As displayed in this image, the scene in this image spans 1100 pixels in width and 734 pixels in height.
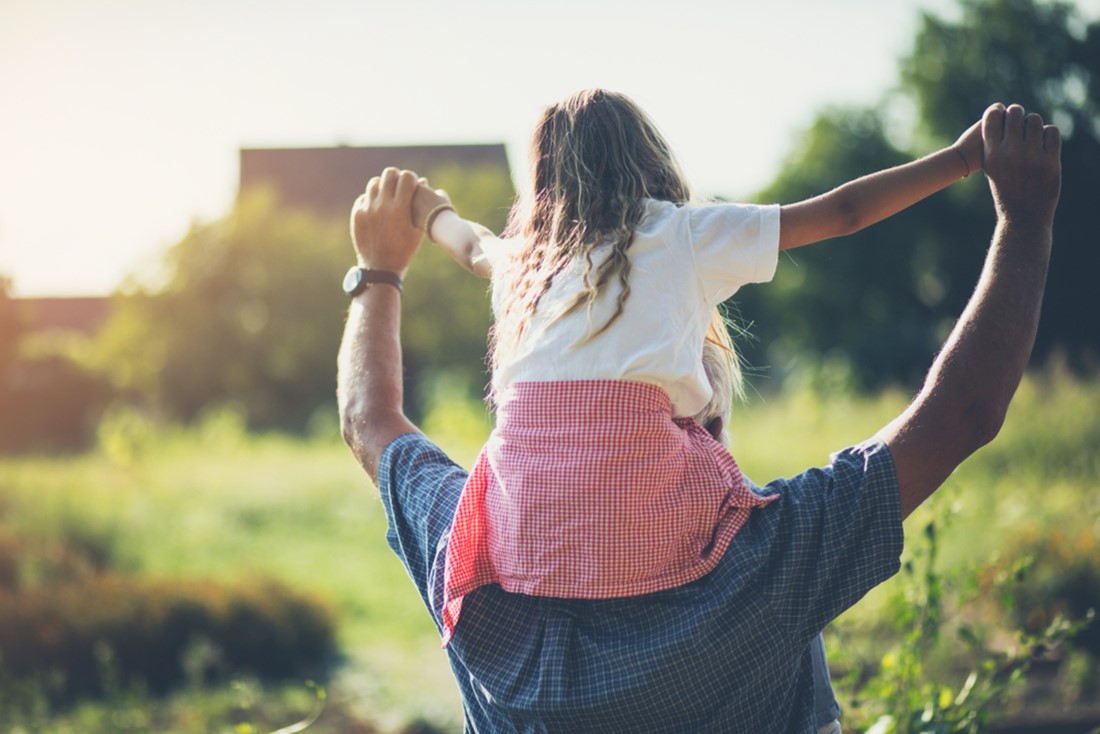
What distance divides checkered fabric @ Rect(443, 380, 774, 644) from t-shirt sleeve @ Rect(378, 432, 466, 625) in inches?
5.3

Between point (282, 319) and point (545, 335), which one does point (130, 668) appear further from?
point (282, 319)

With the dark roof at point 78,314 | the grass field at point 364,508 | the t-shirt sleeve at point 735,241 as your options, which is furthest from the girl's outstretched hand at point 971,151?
the dark roof at point 78,314

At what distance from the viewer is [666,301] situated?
1437 mm

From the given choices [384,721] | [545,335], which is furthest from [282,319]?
[545,335]

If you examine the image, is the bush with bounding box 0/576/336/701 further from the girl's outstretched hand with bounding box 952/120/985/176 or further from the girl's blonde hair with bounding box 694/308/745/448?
the girl's outstretched hand with bounding box 952/120/985/176

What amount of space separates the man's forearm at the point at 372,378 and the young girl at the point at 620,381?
29 centimetres

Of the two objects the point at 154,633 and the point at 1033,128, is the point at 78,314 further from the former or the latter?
the point at 1033,128

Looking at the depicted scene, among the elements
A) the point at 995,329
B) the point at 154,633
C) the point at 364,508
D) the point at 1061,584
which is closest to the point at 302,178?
the point at 364,508

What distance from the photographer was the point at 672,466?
1403 mm

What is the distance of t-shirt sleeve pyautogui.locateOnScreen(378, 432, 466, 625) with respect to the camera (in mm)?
1584

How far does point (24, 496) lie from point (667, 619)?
969 centimetres

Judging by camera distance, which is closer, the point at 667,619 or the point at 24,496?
the point at 667,619

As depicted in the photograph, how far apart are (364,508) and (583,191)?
10235mm

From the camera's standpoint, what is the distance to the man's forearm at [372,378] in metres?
Answer: 1.78
